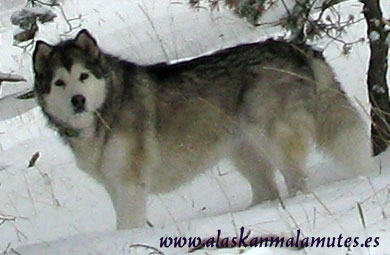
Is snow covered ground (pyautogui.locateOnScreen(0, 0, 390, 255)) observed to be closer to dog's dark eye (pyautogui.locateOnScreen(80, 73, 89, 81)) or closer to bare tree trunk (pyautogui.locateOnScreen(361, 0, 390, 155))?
bare tree trunk (pyautogui.locateOnScreen(361, 0, 390, 155))

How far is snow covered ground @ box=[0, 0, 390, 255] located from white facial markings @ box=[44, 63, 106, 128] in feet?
2.28

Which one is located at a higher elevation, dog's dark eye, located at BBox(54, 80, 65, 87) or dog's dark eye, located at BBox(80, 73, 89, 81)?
dog's dark eye, located at BBox(80, 73, 89, 81)

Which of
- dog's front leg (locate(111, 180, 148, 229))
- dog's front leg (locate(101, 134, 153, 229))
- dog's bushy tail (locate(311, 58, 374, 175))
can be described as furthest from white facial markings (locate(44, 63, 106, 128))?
dog's bushy tail (locate(311, 58, 374, 175))

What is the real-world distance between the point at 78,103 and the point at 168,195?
1420 millimetres

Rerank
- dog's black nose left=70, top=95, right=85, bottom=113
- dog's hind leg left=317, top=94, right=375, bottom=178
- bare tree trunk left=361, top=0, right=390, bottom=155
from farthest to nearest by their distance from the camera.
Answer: bare tree trunk left=361, top=0, right=390, bottom=155 → dog's hind leg left=317, top=94, right=375, bottom=178 → dog's black nose left=70, top=95, right=85, bottom=113

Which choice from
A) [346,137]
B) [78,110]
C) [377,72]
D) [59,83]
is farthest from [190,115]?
[377,72]

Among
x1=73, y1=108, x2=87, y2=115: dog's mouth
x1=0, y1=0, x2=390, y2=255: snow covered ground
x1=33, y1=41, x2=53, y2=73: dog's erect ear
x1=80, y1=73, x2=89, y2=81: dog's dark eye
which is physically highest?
x1=33, y1=41, x2=53, y2=73: dog's erect ear

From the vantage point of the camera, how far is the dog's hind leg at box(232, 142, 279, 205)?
5133 millimetres

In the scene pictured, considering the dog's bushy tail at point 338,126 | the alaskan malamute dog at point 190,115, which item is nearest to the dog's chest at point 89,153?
the alaskan malamute dog at point 190,115

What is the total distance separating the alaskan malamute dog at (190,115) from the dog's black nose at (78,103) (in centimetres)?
1

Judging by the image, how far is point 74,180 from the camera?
6.26m

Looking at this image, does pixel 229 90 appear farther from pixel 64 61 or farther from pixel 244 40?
pixel 244 40

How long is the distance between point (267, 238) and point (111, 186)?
5.73ft

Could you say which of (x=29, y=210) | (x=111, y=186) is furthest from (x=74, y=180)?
Answer: (x=111, y=186)
